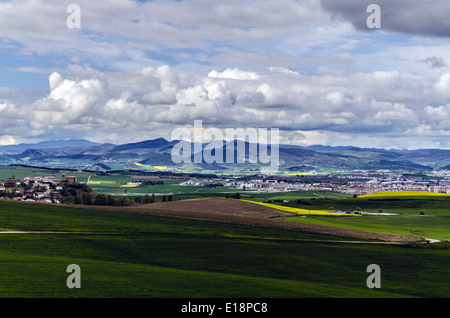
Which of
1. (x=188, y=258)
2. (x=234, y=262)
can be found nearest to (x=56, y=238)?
(x=188, y=258)

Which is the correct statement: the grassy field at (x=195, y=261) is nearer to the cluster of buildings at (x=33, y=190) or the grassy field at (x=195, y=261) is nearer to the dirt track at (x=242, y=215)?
the dirt track at (x=242, y=215)

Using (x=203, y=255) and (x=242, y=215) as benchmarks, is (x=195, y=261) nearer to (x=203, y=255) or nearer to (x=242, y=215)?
(x=203, y=255)

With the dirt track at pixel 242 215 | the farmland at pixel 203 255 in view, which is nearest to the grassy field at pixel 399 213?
the farmland at pixel 203 255

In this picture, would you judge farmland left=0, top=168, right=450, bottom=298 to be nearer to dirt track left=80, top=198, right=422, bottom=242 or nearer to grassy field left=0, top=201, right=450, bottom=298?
grassy field left=0, top=201, right=450, bottom=298

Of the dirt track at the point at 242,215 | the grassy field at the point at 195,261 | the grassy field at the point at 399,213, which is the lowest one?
the grassy field at the point at 399,213

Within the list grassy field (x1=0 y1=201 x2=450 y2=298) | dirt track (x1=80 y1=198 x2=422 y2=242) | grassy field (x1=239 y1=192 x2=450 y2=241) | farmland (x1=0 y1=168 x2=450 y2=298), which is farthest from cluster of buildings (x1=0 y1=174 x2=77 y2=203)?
grassy field (x1=239 y1=192 x2=450 y2=241)

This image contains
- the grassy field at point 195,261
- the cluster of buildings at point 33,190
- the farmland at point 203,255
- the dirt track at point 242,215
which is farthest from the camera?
the cluster of buildings at point 33,190
